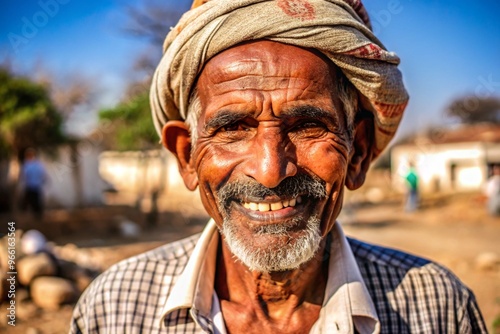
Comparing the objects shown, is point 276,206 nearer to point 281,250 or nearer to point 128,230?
point 281,250

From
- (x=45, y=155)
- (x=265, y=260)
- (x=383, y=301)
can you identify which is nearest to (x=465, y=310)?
(x=383, y=301)

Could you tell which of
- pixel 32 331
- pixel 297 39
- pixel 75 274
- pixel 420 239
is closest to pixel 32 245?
pixel 75 274

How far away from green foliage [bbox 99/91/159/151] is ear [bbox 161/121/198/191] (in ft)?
35.2

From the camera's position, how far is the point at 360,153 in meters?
1.88

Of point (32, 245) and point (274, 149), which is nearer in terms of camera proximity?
point (274, 149)

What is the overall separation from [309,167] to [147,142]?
12338 millimetres

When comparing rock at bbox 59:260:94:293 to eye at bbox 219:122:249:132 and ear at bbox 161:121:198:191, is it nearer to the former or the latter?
ear at bbox 161:121:198:191

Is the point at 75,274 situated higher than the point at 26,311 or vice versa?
the point at 26,311

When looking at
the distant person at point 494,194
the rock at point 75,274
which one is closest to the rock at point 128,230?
the rock at point 75,274

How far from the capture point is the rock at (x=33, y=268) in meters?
6.09

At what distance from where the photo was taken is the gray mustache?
5.03ft

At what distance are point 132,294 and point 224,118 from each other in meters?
0.78

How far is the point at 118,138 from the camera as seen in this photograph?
13.5 m
